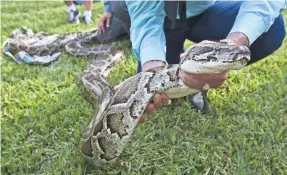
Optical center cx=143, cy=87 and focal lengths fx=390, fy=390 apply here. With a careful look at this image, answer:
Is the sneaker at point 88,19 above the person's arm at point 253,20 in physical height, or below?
below

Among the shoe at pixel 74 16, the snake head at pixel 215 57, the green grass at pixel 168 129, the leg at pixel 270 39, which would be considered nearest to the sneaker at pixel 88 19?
the shoe at pixel 74 16

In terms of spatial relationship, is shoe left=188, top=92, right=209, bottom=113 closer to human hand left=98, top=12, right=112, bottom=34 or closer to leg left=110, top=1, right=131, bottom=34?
leg left=110, top=1, right=131, bottom=34

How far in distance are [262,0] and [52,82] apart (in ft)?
7.90

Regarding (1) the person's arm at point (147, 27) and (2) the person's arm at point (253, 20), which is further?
(1) the person's arm at point (147, 27)

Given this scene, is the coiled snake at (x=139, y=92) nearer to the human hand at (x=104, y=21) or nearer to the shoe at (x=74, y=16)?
the human hand at (x=104, y=21)

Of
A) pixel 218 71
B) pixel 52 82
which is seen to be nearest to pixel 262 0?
pixel 218 71

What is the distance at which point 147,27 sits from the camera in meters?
2.91

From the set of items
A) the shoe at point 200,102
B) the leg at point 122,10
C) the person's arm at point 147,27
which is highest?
the person's arm at point 147,27

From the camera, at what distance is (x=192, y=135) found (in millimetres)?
3023

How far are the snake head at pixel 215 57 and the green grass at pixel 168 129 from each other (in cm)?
82

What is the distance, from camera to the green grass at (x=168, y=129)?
271cm

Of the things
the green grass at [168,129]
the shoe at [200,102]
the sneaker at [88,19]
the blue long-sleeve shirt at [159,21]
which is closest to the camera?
the blue long-sleeve shirt at [159,21]

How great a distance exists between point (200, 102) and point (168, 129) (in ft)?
1.58

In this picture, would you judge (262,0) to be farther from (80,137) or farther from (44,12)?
Answer: (44,12)
